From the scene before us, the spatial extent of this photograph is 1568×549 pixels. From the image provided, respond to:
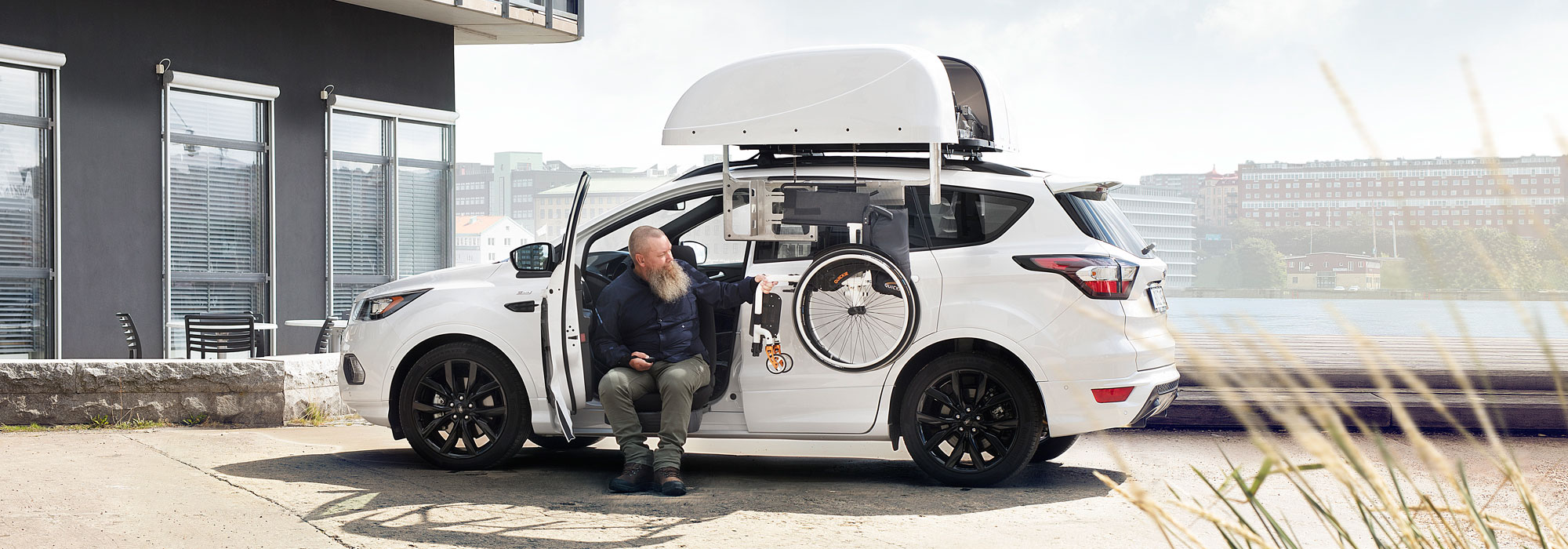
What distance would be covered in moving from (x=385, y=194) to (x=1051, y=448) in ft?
31.2

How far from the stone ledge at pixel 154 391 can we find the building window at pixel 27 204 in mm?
3227

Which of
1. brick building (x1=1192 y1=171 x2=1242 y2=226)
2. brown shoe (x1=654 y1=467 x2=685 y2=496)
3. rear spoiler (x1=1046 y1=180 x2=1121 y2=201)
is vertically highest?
brick building (x1=1192 y1=171 x2=1242 y2=226)

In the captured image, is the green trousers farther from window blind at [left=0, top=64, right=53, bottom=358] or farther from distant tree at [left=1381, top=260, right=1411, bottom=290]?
window blind at [left=0, top=64, right=53, bottom=358]

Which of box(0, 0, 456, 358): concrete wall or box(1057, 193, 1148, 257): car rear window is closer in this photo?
box(1057, 193, 1148, 257): car rear window

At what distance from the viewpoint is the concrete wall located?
36.4 ft

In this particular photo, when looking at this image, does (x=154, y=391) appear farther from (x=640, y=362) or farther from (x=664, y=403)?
(x=664, y=403)

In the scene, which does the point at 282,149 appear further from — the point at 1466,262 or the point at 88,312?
the point at 1466,262

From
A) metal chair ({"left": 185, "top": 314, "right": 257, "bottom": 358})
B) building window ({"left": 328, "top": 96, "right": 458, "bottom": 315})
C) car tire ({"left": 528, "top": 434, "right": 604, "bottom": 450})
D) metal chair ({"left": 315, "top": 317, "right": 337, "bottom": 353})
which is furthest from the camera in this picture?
building window ({"left": 328, "top": 96, "right": 458, "bottom": 315})

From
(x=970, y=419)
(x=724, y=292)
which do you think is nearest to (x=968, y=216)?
(x=970, y=419)

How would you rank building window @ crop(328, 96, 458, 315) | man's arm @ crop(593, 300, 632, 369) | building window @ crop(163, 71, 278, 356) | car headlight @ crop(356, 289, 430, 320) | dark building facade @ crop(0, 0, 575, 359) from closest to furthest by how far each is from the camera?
1. man's arm @ crop(593, 300, 632, 369)
2. car headlight @ crop(356, 289, 430, 320)
3. dark building facade @ crop(0, 0, 575, 359)
4. building window @ crop(163, 71, 278, 356)
5. building window @ crop(328, 96, 458, 315)

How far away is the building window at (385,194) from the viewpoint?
44.3ft

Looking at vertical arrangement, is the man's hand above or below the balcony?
below

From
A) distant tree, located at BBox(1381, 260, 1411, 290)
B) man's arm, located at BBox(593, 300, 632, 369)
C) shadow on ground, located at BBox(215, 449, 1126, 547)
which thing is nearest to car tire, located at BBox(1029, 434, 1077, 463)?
shadow on ground, located at BBox(215, 449, 1126, 547)

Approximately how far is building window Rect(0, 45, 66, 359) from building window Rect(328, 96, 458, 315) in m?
2.84
